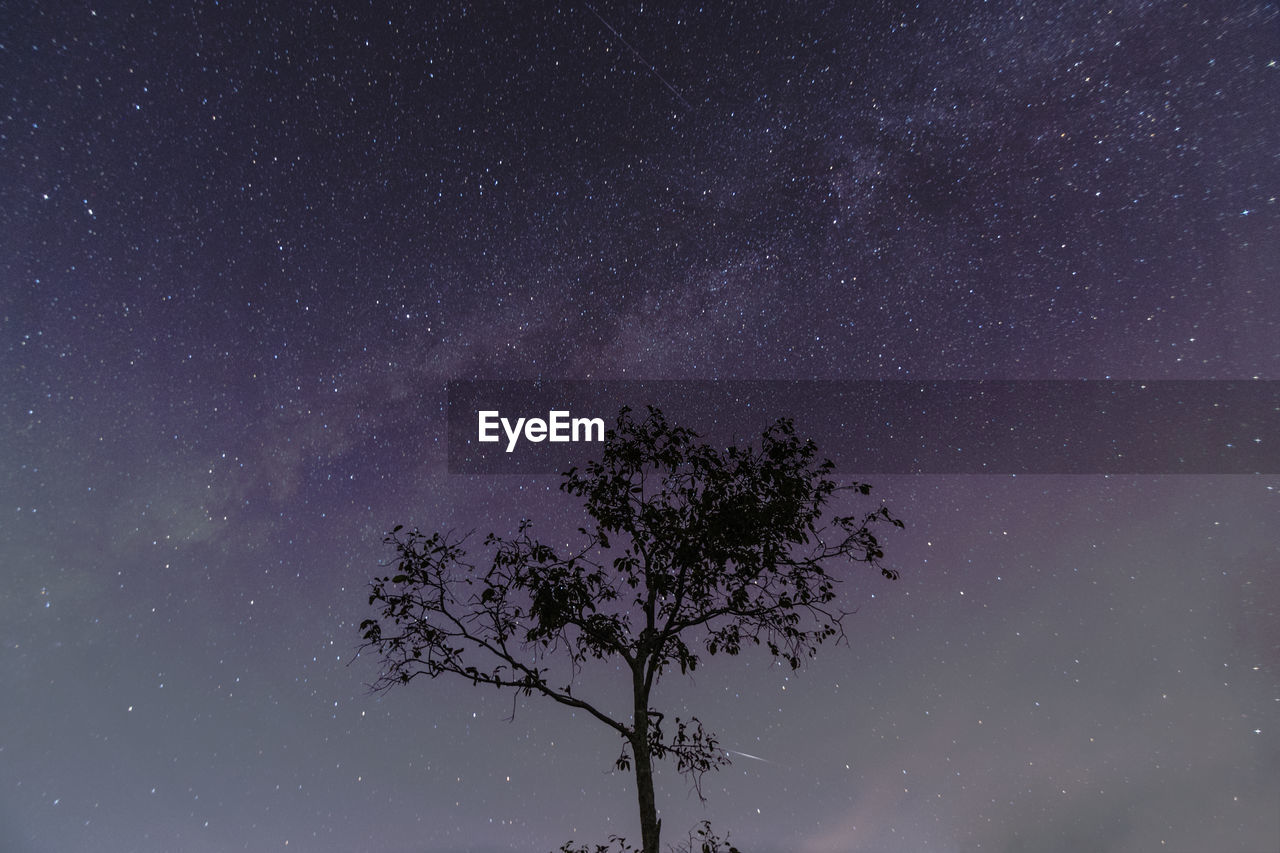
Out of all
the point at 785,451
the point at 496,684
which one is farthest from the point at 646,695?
the point at 785,451

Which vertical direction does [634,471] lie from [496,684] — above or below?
above

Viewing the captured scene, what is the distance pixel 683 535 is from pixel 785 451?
1935 millimetres

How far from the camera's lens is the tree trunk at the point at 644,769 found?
10.6 m

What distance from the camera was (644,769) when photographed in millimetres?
11070

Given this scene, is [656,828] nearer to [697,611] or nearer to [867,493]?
[697,611]

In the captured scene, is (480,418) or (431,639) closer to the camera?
(431,639)

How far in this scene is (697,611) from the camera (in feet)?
39.2

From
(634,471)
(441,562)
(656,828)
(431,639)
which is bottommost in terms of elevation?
(656,828)

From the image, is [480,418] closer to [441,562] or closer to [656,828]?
[441,562]

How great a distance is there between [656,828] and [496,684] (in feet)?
9.47

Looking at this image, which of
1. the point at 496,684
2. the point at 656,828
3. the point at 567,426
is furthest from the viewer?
the point at 567,426

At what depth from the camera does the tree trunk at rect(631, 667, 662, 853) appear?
34.8ft

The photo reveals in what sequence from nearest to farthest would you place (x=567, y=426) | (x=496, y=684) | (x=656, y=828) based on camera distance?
(x=656, y=828)
(x=496, y=684)
(x=567, y=426)

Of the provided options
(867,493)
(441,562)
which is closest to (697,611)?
(867,493)
